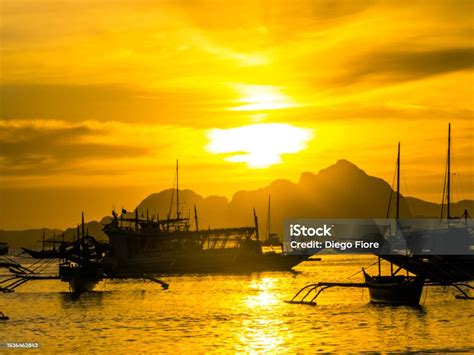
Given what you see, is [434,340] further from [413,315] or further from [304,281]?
[304,281]

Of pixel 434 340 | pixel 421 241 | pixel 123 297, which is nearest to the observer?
pixel 434 340

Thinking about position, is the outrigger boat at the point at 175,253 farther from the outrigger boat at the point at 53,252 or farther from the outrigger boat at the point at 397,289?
the outrigger boat at the point at 397,289

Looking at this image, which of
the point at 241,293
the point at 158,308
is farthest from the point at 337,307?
the point at 241,293

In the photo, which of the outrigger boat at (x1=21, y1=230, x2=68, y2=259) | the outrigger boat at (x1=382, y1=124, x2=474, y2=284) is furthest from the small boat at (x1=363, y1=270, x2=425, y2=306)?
the outrigger boat at (x1=21, y1=230, x2=68, y2=259)

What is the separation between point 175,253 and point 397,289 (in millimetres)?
77149

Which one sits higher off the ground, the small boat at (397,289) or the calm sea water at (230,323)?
the small boat at (397,289)

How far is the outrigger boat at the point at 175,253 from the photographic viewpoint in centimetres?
14362

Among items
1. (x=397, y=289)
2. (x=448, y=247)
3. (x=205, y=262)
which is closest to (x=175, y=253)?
(x=205, y=262)

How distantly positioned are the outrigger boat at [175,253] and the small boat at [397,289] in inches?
2499

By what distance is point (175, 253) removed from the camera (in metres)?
151

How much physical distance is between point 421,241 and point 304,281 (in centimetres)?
2092

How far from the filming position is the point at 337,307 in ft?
276

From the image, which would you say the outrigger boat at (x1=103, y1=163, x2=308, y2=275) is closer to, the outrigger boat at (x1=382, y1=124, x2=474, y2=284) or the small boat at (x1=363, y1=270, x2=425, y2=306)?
the outrigger boat at (x1=382, y1=124, x2=474, y2=284)

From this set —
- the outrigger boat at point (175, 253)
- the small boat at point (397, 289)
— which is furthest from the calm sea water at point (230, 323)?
the outrigger boat at point (175, 253)
